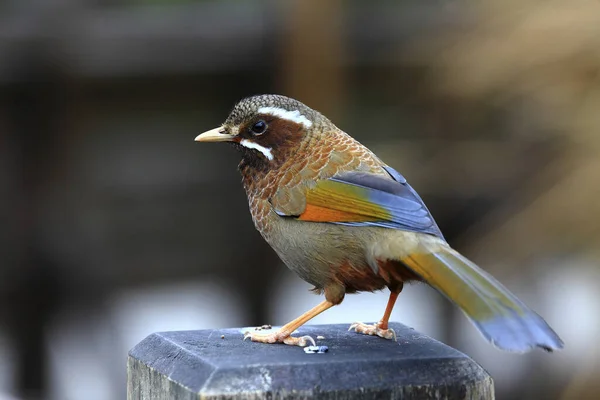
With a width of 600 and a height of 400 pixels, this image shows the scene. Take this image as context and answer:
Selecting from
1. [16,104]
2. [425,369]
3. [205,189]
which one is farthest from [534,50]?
[425,369]

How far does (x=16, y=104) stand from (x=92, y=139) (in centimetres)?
62

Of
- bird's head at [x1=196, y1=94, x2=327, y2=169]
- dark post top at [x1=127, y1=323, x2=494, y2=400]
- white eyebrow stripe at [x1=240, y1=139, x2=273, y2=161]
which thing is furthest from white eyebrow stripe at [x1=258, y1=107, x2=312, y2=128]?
dark post top at [x1=127, y1=323, x2=494, y2=400]

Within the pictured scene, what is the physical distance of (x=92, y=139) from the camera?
7312 mm

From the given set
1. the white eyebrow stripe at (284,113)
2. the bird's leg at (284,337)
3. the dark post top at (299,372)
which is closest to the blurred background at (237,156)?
the white eyebrow stripe at (284,113)

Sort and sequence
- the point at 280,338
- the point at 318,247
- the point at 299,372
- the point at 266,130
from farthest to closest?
1. the point at 266,130
2. the point at 318,247
3. the point at 280,338
4. the point at 299,372

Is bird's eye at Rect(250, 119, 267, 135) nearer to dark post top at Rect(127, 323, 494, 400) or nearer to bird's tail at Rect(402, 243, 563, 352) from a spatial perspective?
bird's tail at Rect(402, 243, 563, 352)

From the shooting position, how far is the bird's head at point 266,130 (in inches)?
146

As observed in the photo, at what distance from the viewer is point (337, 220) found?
3330 millimetres

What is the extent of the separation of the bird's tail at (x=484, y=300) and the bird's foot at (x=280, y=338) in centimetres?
42

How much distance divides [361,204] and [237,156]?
3.88 m

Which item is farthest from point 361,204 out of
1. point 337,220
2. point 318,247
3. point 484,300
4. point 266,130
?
point 484,300

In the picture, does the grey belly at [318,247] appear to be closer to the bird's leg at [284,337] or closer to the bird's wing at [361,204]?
the bird's wing at [361,204]

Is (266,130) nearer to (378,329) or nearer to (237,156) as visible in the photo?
(378,329)

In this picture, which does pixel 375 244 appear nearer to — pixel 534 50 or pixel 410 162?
pixel 410 162
